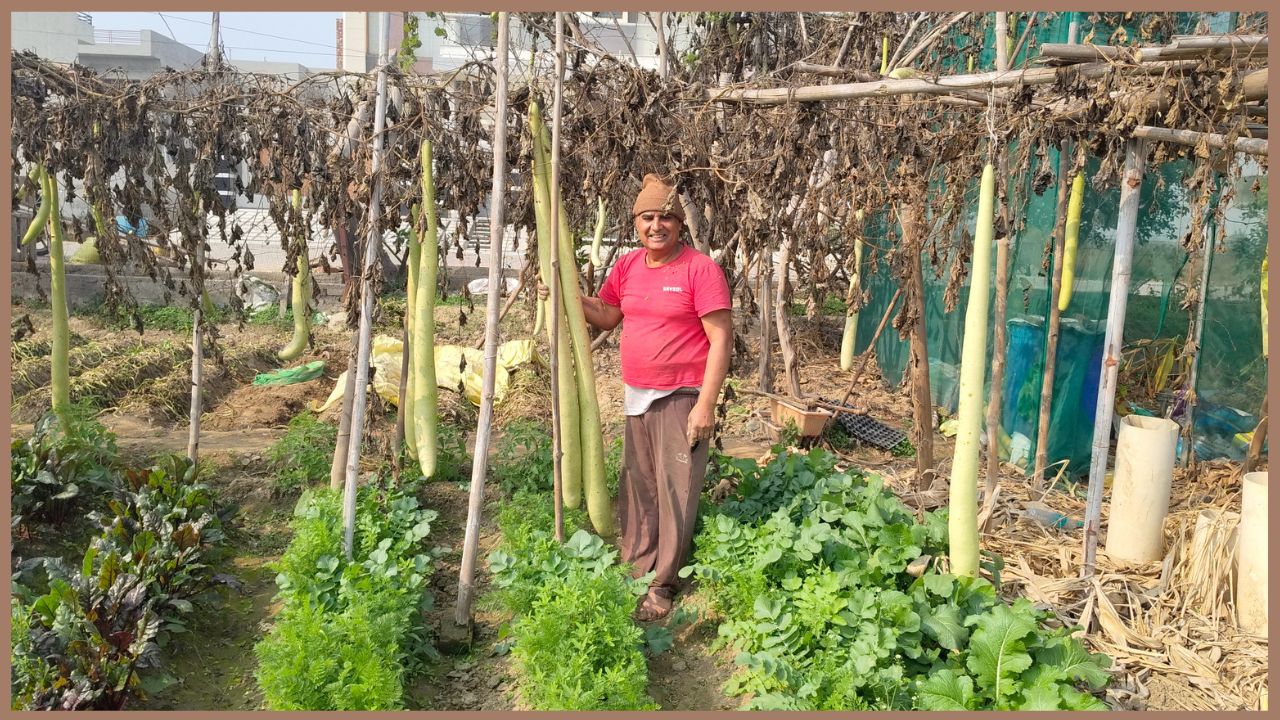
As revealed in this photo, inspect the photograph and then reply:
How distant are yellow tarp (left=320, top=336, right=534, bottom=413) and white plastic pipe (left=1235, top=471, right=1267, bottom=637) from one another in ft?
19.4

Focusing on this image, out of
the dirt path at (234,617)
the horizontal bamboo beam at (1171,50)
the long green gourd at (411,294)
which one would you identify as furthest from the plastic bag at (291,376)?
the horizontal bamboo beam at (1171,50)

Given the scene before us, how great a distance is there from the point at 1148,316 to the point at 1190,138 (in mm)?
4256

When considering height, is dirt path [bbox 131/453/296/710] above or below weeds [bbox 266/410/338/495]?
below

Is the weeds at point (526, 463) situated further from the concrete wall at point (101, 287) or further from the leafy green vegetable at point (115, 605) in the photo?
the concrete wall at point (101, 287)

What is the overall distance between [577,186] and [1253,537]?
13.0ft

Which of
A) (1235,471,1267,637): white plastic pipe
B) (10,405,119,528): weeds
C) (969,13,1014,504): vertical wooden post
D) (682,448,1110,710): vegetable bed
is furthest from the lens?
(10,405,119,528): weeds

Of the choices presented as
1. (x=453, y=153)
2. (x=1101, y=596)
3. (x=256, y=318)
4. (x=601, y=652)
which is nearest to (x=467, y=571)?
→ (x=601, y=652)

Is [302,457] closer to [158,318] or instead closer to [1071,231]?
[1071,231]

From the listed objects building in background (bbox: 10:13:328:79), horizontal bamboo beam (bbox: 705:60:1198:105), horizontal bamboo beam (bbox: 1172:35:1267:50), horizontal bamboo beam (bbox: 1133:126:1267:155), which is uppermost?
building in background (bbox: 10:13:328:79)

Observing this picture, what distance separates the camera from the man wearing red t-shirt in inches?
170

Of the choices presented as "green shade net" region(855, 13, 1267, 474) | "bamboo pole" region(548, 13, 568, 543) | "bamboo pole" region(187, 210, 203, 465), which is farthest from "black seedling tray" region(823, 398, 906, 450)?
"bamboo pole" region(187, 210, 203, 465)

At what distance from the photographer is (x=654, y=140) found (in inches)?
191

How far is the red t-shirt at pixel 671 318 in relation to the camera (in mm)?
4305

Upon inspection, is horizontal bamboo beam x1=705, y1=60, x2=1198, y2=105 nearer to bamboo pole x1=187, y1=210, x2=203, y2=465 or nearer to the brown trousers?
the brown trousers
